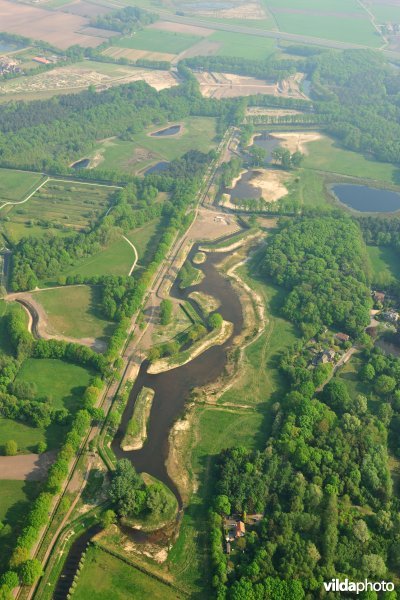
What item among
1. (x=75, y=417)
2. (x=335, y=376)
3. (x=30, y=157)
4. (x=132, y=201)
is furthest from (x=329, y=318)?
(x=30, y=157)

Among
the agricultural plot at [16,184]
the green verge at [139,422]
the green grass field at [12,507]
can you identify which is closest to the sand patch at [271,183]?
the agricultural plot at [16,184]

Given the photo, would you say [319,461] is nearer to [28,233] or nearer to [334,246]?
[334,246]

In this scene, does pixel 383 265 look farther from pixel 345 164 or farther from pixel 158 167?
pixel 158 167

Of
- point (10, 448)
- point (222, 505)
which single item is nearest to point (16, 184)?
point (10, 448)

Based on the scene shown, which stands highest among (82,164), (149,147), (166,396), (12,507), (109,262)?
(149,147)

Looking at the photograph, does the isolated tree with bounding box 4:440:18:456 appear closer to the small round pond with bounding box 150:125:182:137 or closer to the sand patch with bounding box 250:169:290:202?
the sand patch with bounding box 250:169:290:202

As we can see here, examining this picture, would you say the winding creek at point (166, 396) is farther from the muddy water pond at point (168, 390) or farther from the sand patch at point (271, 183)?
the sand patch at point (271, 183)
